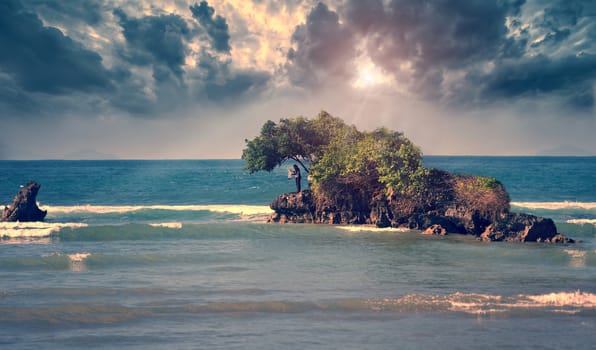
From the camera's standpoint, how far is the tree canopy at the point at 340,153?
111ft

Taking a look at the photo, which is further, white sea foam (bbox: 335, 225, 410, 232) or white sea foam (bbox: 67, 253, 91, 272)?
white sea foam (bbox: 335, 225, 410, 232)

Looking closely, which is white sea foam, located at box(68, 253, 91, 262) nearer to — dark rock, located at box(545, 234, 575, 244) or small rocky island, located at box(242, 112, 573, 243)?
small rocky island, located at box(242, 112, 573, 243)

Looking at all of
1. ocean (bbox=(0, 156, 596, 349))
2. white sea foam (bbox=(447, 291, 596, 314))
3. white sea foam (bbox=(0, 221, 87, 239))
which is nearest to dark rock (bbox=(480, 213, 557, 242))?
ocean (bbox=(0, 156, 596, 349))

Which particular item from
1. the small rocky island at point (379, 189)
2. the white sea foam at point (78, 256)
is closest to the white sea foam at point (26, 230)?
the white sea foam at point (78, 256)

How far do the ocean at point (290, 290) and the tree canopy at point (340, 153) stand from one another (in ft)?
15.7

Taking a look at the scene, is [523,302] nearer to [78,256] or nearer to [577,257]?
[577,257]

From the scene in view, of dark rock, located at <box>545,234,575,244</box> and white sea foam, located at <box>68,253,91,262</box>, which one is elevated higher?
dark rock, located at <box>545,234,575,244</box>

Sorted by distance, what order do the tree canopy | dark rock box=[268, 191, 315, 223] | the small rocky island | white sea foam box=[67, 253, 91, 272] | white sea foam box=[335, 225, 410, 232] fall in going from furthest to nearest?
1. dark rock box=[268, 191, 315, 223]
2. the tree canopy
3. white sea foam box=[335, 225, 410, 232]
4. the small rocky island
5. white sea foam box=[67, 253, 91, 272]

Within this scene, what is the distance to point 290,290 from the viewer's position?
17.7 metres

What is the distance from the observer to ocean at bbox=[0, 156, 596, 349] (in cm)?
1352

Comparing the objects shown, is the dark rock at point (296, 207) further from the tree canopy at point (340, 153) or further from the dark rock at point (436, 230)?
the dark rock at point (436, 230)

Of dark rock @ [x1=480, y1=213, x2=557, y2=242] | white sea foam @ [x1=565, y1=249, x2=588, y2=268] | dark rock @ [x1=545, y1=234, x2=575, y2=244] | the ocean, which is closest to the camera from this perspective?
the ocean

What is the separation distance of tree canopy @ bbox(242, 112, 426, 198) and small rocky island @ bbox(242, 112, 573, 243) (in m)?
0.06

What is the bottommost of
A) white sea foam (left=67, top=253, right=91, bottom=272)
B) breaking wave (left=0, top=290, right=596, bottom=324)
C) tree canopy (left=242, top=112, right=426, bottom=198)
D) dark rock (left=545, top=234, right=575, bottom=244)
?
breaking wave (left=0, top=290, right=596, bottom=324)
